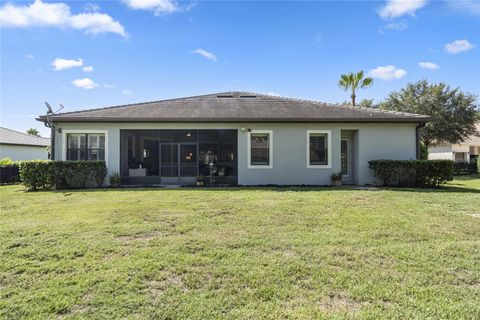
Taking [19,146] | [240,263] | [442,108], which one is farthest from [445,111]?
[19,146]

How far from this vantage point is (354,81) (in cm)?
2522

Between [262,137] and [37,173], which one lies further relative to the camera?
[262,137]

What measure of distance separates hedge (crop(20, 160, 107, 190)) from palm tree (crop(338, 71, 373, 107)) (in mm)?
21709

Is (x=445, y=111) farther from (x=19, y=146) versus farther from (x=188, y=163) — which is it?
(x=19, y=146)

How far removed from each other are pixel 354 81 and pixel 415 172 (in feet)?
49.7

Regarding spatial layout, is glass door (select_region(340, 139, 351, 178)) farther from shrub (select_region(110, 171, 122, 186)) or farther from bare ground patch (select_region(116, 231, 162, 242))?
bare ground patch (select_region(116, 231, 162, 242))

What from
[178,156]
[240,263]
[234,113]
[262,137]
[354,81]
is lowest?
[240,263]

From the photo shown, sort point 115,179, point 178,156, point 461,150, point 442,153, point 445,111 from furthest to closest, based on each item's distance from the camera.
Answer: point 442,153 → point 461,150 → point 445,111 → point 178,156 → point 115,179

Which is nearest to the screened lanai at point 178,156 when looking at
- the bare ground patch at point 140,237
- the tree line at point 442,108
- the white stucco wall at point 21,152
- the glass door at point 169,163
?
the glass door at point 169,163

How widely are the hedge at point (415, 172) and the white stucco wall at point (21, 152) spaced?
2985cm

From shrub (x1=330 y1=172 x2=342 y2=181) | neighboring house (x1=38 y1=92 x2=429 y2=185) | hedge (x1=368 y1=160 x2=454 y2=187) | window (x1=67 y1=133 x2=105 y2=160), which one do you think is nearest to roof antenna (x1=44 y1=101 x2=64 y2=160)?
neighboring house (x1=38 y1=92 x2=429 y2=185)

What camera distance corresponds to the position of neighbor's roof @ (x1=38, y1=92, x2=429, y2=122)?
12.8 meters

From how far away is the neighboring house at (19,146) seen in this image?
25.8 m

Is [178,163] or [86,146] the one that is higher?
[86,146]
